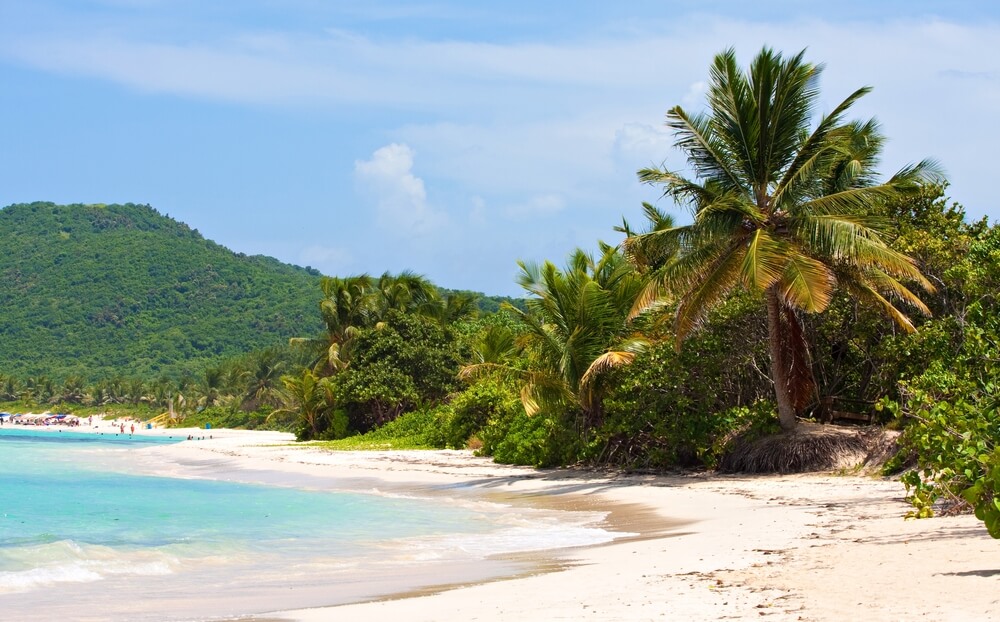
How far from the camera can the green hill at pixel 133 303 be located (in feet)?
393

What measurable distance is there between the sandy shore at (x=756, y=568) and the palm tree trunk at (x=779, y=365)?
1.84 metres

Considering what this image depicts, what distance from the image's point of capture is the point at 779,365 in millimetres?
16859

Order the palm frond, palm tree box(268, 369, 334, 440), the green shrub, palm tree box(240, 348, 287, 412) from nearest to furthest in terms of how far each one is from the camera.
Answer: the green shrub
the palm frond
palm tree box(268, 369, 334, 440)
palm tree box(240, 348, 287, 412)

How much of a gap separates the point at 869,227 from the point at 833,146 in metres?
1.53

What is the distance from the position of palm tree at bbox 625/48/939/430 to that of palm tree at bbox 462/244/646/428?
2.31 m

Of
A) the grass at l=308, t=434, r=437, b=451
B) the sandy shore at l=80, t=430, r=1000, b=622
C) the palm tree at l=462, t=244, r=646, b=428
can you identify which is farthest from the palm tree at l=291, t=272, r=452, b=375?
the sandy shore at l=80, t=430, r=1000, b=622

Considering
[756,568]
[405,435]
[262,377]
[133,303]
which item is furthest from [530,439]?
[133,303]

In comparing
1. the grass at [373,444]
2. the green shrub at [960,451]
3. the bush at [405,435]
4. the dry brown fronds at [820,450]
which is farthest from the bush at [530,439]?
the green shrub at [960,451]

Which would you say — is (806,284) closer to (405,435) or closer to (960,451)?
(960,451)

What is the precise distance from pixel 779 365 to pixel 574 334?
445 centimetres

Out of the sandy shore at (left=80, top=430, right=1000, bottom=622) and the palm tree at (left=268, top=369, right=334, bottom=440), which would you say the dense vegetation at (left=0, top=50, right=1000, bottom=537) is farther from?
the palm tree at (left=268, top=369, right=334, bottom=440)

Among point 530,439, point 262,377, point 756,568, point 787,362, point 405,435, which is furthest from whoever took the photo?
point 262,377

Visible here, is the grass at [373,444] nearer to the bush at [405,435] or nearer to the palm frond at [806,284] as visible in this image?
the bush at [405,435]

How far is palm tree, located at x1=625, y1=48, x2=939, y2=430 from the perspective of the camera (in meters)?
16.1
